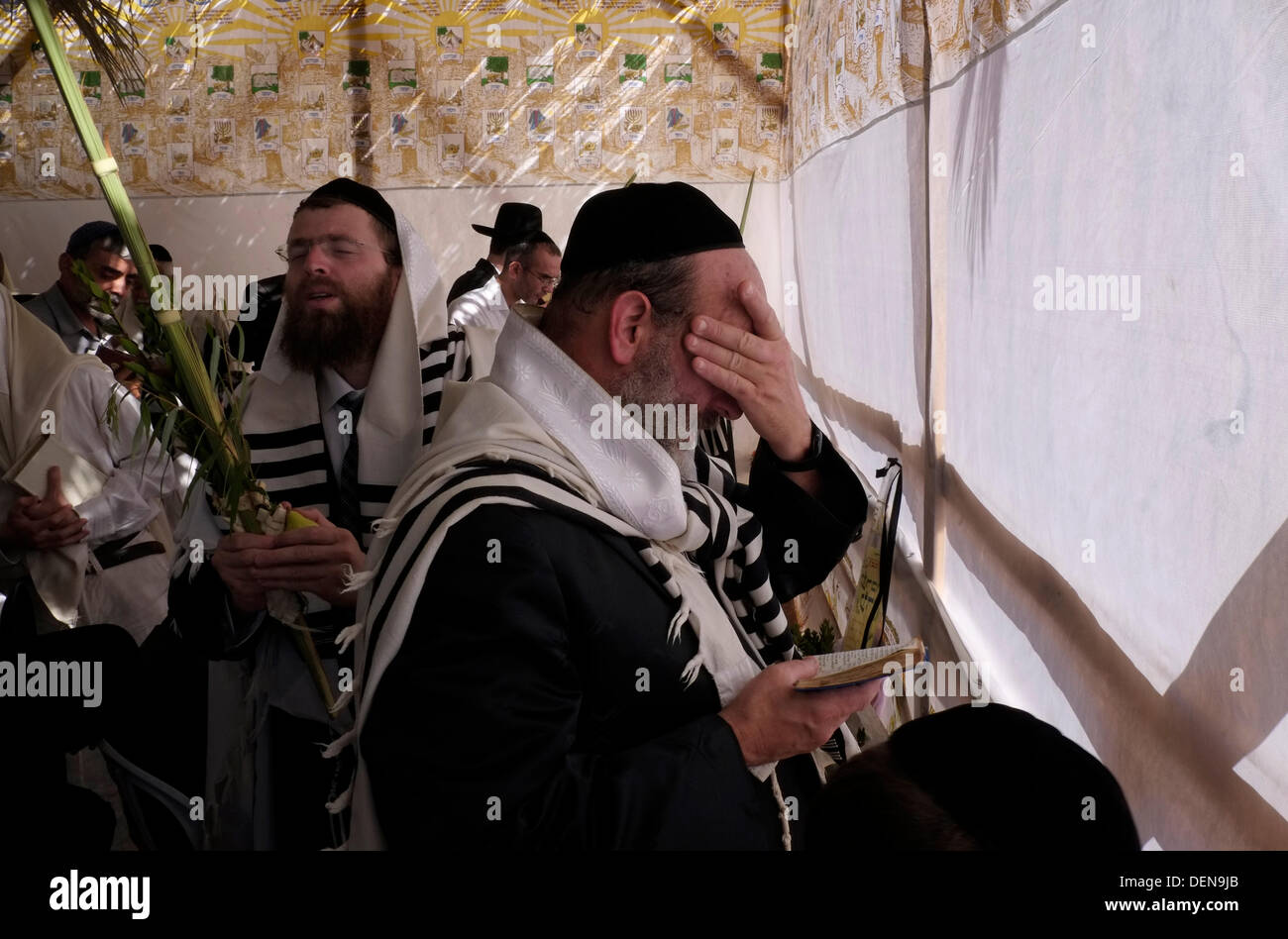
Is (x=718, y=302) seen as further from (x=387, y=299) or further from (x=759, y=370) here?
(x=387, y=299)

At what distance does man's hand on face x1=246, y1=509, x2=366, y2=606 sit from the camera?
1688 millimetres

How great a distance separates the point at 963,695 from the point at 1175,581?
1041 millimetres

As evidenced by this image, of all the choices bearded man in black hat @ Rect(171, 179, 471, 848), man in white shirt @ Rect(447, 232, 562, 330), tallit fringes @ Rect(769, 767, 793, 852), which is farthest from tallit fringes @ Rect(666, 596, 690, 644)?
man in white shirt @ Rect(447, 232, 562, 330)

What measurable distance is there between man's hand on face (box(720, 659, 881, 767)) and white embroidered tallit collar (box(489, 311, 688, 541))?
26 cm

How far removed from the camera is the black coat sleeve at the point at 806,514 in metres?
1.66

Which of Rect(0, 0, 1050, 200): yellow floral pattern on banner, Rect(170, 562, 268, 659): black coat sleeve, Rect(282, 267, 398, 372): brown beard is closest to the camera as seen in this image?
Rect(170, 562, 268, 659): black coat sleeve

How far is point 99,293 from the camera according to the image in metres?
1.65

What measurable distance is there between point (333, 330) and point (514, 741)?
1.27 m

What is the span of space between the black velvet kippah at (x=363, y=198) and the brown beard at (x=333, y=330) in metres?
0.20

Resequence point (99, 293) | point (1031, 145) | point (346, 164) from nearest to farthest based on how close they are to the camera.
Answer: point (99, 293), point (1031, 145), point (346, 164)

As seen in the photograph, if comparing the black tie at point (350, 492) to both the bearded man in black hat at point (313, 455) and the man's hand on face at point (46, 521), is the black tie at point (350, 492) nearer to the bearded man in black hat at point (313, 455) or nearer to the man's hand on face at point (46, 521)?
the bearded man in black hat at point (313, 455)

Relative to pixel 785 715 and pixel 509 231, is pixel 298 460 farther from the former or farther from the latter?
pixel 509 231

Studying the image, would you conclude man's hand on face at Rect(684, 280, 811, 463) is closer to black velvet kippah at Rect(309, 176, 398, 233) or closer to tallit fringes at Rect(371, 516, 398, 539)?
tallit fringes at Rect(371, 516, 398, 539)
